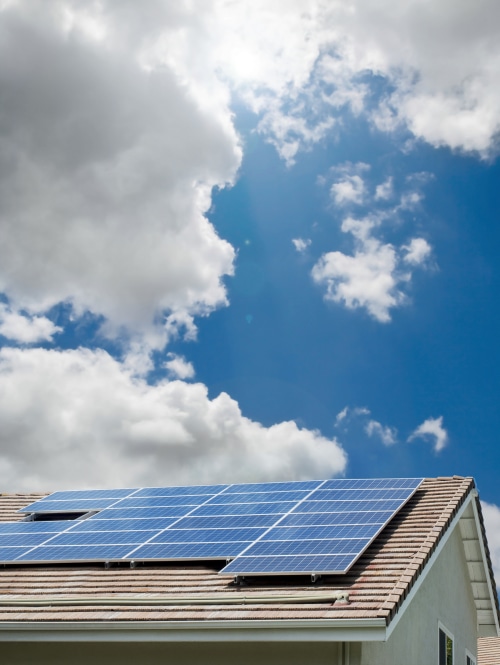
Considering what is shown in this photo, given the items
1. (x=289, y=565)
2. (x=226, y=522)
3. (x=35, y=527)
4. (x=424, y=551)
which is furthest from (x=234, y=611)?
(x=35, y=527)

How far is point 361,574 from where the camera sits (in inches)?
429

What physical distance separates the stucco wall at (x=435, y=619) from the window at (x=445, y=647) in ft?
0.59

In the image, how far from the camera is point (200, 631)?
9.83 m

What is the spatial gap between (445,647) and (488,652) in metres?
10.4

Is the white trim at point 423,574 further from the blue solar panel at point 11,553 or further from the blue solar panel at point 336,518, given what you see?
the blue solar panel at point 11,553

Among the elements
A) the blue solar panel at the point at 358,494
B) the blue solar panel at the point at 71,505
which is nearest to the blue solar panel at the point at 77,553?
the blue solar panel at the point at 71,505

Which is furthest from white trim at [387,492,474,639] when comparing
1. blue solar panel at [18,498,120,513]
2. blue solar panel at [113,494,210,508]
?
blue solar panel at [18,498,120,513]

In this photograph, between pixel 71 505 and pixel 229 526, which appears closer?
pixel 229 526

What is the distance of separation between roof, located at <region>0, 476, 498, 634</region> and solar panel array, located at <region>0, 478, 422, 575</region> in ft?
0.73

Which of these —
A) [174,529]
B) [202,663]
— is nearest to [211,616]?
[202,663]

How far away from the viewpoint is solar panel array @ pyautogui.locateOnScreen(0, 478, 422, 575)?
1170 centimetres

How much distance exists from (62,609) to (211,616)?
2515 mm

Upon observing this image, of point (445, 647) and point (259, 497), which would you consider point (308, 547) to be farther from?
point (445, 647)

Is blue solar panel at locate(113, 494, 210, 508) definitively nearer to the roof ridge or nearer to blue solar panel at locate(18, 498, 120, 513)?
blue solar panel at locate(18, 498, 120, 513)
